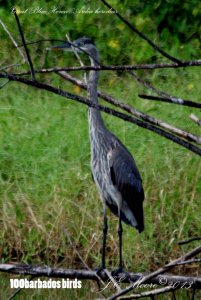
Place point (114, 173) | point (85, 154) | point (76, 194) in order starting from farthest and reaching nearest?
point (85, 154) < point (76, 194) < point (114, 173)

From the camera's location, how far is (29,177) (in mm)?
5566

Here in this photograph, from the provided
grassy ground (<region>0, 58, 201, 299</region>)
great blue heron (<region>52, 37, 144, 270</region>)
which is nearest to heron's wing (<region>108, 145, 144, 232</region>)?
great blue heron (<region>52, 37, 144, 270</region>)

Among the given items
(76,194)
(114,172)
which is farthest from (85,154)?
(114,172)

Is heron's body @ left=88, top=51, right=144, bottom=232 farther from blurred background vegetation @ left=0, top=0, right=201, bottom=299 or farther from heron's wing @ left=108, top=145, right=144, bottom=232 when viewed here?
blurred background vegetation @ left=0, top=0, right=201, bottom=299

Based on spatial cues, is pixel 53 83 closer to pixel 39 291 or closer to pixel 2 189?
pixel 2 189

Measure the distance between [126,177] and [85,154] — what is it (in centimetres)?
98

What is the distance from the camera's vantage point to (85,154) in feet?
18.7

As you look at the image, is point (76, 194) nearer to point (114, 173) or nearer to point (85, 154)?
point (85, 154)

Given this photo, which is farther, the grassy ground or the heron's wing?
the grassy ground

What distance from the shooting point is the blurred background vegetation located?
505 centimetres

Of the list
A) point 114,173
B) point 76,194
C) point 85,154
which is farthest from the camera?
point 85,154

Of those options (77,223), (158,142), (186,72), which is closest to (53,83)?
(186,72)

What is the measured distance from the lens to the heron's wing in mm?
4734

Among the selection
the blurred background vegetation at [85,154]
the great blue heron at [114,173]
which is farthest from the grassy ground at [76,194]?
the great blue heron at [114,173]
